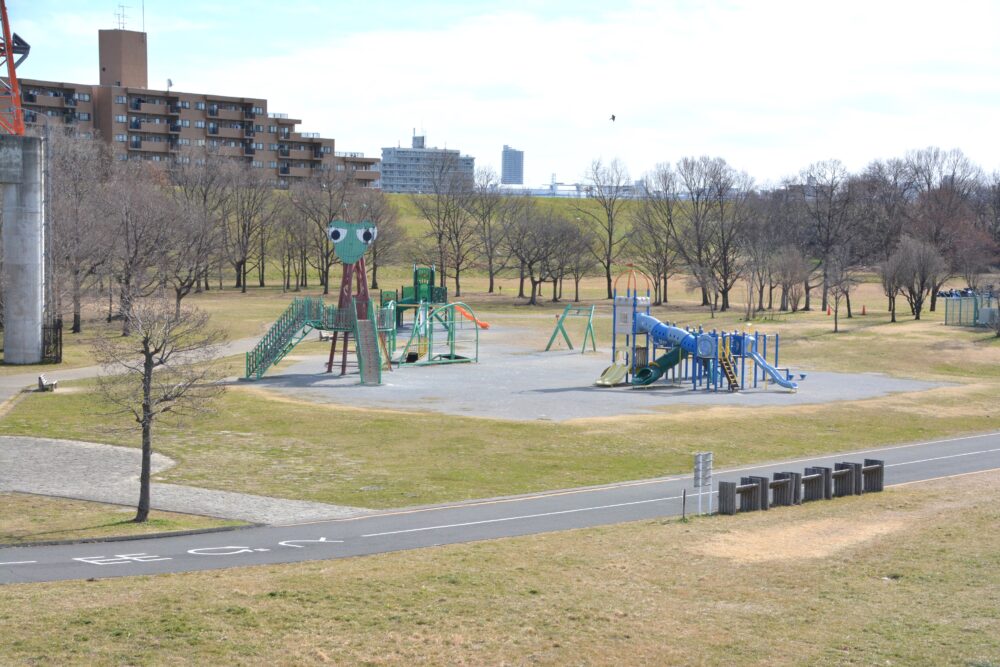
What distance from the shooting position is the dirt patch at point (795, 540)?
65.1 ft

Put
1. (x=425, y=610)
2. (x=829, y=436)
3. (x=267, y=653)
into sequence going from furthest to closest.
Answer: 1. (x=829, y=436)
2. (x=425, y=610)
3. (x=267, y=653)

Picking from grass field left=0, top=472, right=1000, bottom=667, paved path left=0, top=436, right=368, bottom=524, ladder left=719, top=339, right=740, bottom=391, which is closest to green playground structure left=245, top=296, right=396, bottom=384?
ladder left=719, top=339, right=740, bottom=391

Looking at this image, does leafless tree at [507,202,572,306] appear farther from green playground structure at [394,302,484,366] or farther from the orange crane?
the orange crane

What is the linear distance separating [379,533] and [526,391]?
83.3 ft

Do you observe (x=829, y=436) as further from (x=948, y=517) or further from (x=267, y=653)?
(x=267, y=653)

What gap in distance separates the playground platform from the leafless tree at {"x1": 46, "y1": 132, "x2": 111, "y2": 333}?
16.9 meters

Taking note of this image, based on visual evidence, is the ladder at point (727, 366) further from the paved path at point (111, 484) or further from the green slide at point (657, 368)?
the paved path at point (111, 484)

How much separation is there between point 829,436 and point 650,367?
15065mm

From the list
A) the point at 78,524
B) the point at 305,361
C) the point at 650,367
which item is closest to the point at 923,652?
the point at 78,524

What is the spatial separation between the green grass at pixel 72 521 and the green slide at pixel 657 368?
3028 cm

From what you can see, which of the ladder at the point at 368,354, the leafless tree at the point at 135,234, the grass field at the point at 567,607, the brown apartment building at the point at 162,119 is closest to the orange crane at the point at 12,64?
the leafless tree at the point at 135,234

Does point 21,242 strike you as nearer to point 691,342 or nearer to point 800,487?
point 691,342

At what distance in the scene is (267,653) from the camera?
13.7 m

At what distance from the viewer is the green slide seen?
51.8m
